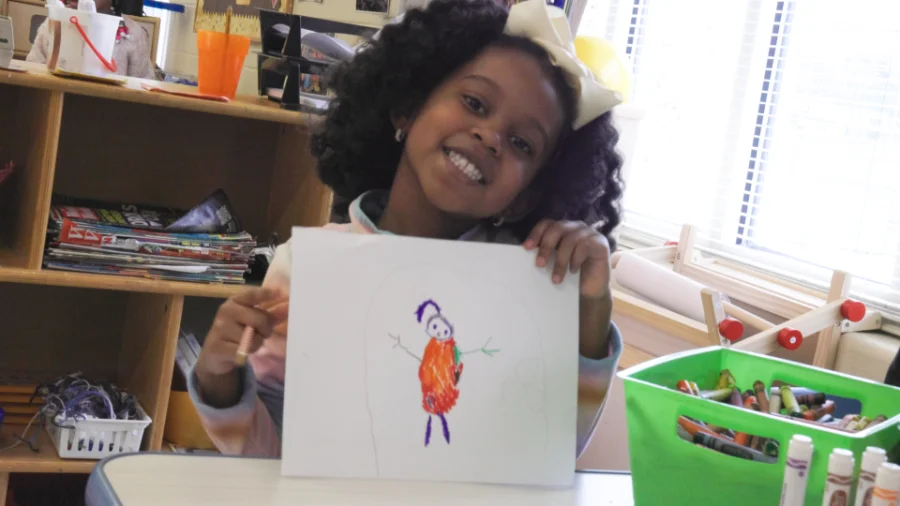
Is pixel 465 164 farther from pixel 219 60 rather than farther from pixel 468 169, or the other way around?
pixel 219 60

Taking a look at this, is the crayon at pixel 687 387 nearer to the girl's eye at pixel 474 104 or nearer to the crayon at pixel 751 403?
the crayon at pixel 751 403

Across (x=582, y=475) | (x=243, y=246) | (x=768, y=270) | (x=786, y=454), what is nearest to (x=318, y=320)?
(x=582, y=475)

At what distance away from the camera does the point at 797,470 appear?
803 mm

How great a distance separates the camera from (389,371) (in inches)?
37.4

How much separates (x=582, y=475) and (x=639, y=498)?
0.09 metres

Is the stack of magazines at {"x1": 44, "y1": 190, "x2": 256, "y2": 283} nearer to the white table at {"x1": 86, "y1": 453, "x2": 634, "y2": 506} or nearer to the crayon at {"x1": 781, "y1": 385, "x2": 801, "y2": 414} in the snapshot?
the white table at {"x1": 86, "y1": 453, "x2": 634, "y2": 506}

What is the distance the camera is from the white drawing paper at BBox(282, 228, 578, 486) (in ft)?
3.05

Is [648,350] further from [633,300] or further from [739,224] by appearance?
[739,224]

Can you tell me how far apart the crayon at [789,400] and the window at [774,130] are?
3.10ft

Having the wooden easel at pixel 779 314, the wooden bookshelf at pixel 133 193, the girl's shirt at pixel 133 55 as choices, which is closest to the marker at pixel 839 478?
the wooden easel at pixel 779 314

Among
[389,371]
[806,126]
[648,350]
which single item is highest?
[806,126]

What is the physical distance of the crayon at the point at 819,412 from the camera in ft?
3.19

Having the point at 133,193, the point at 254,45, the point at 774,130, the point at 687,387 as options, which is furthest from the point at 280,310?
the point at 254,45

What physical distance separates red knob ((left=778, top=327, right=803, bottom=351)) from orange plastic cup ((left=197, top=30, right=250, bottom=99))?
1.11 m
